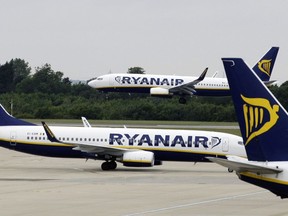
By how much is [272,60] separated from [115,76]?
16567 mm

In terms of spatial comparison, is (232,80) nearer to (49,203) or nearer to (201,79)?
(49,203)

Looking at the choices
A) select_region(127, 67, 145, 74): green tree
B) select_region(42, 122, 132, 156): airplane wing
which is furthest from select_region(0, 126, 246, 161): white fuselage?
select_region(127, 67, 145, 74): green tree

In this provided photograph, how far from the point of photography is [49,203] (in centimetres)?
3062

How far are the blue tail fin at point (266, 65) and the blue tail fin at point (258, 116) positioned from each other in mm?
69840

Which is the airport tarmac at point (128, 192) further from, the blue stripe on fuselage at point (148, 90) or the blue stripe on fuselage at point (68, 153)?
the blue stripe on fuselage at point (148, 90)

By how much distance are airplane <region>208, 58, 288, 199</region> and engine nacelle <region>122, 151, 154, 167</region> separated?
82.0ft

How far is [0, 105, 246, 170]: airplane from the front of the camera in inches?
1852

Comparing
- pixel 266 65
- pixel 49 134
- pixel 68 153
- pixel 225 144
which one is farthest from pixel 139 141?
pixel 266 65

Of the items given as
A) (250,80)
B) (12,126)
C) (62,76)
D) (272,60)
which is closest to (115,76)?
(272,60)

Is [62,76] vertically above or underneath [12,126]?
above

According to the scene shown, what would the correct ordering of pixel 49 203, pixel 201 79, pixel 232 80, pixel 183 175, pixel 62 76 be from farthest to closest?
pixel 62 76 → pixel 201 79 → pixel 183 175 → pixel 49 203 → pixel 232 80

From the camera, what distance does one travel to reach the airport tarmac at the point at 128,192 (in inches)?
1134

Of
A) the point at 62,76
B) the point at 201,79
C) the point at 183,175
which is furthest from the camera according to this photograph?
the point at 62,76

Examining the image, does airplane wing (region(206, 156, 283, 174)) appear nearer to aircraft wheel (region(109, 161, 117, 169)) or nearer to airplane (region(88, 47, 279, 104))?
aircraft wheel (region(109, 161, 117, 169))
